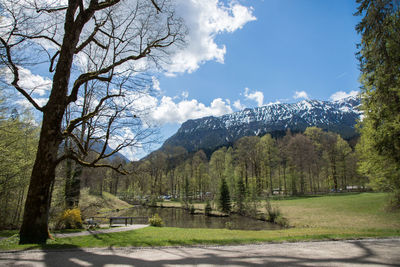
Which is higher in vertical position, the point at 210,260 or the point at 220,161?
the point at 220,161

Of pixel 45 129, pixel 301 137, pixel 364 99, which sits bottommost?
pixel 45 129

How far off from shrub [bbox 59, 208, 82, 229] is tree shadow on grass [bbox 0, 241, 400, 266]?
9203 mm

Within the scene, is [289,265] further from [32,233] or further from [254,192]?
[254,192]

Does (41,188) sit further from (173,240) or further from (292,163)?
(292,163)

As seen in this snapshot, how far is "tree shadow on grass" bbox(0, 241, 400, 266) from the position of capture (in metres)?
4.48

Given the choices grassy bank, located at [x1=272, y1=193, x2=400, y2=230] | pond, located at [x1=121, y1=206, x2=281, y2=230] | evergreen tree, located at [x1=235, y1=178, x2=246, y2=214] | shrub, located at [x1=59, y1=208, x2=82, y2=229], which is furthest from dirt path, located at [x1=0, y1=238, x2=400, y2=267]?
evergreen tree, located at [x1=235, y1=178, x2=246, y2=214]

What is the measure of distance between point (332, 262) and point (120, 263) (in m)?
4.41

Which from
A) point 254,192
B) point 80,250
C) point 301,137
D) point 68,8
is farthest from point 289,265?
point 301,137

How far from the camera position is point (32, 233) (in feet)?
22.0

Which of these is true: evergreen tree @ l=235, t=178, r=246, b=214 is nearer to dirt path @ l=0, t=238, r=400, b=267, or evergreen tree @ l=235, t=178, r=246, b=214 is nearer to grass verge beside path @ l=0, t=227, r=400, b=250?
grass verge beside path @ l=0, t=227, r=400, b=250

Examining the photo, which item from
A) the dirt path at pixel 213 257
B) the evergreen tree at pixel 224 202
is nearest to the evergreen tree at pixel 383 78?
the dirt path at pixel 213 257

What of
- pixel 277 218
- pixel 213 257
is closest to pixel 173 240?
pixel 213 257

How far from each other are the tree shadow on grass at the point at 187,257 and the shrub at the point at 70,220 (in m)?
9.20

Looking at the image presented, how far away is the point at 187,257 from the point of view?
5.02m
